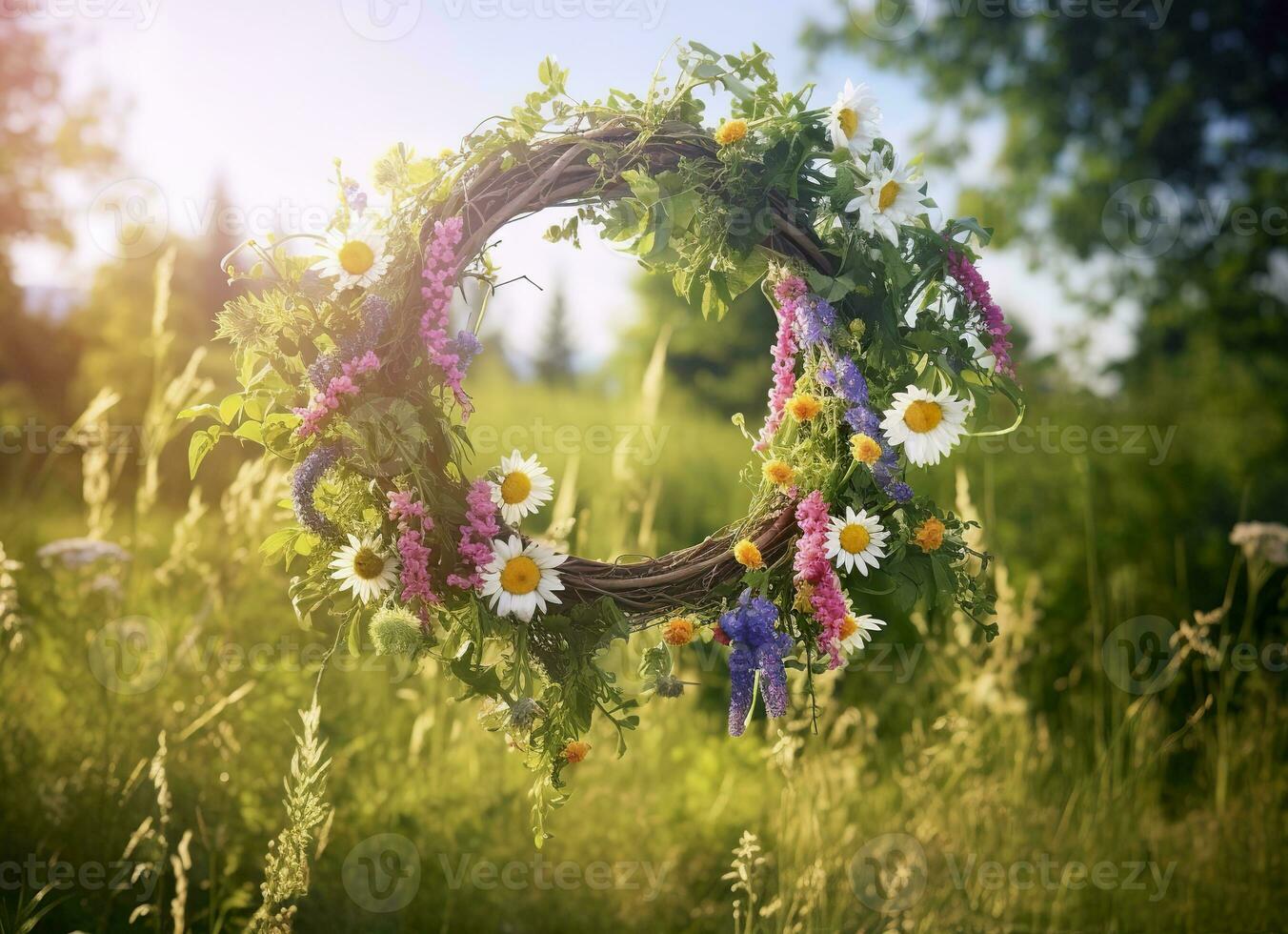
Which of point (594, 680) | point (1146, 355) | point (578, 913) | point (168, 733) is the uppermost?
point (1146, 355)

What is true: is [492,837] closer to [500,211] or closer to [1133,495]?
[500,211]

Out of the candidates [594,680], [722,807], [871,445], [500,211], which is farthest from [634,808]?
[500,211]

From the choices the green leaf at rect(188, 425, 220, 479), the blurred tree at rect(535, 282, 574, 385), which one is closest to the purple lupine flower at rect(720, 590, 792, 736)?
the green leaf at rect(188, 425, 220, 479)

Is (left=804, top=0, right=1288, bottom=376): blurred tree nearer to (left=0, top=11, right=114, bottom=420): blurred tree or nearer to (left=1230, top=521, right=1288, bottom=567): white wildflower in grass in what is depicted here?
(left=1230, top=521, right=1288, bottom=567): white wildflower in grass

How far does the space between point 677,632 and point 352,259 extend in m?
1.08

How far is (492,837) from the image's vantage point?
3297 mm

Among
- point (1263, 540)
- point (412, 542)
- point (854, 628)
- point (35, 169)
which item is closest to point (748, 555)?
point (854, 628)

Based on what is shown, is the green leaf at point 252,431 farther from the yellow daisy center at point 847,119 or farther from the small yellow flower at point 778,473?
the yellow daisy center at point 847,119

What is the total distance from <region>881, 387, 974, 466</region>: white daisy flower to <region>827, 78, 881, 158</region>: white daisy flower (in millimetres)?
596

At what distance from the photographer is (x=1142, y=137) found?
985 centimetres

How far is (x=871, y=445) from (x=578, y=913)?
79.9 inches

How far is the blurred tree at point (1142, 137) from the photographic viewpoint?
31.9 feet

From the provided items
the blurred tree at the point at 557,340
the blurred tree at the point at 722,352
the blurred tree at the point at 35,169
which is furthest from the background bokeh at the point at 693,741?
the blurred tree at the point at 557,340

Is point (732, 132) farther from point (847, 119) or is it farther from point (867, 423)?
point (867, 423)
